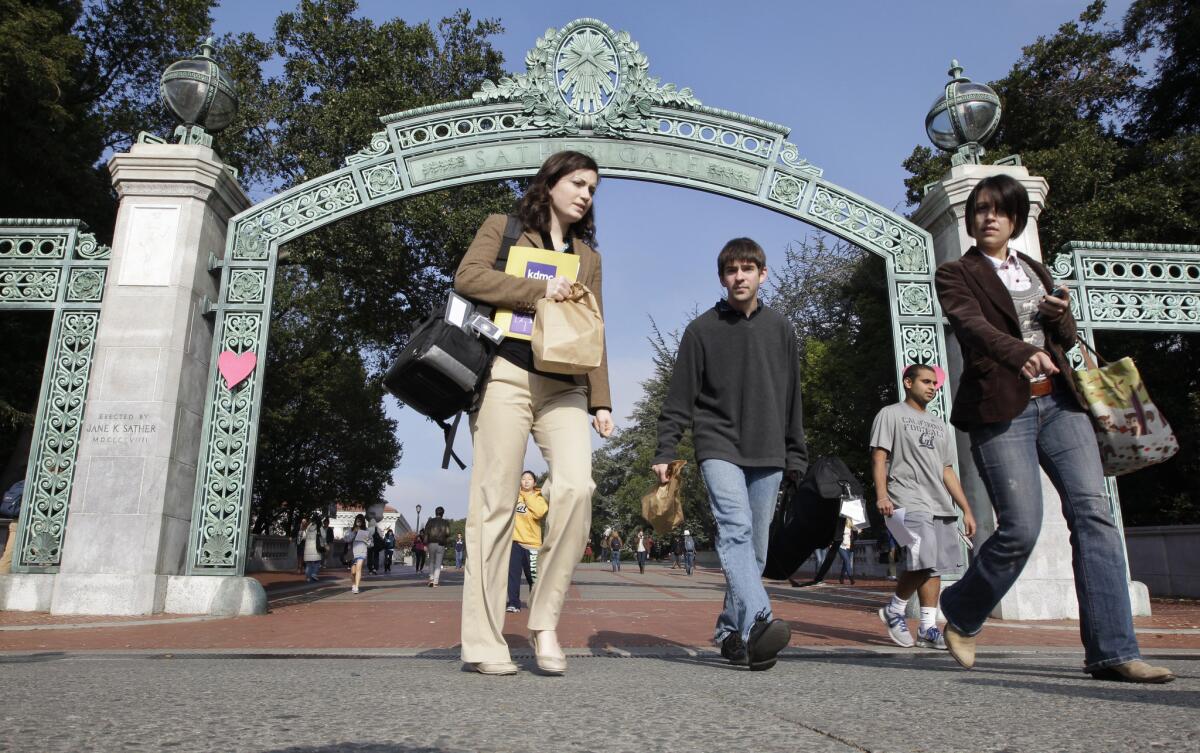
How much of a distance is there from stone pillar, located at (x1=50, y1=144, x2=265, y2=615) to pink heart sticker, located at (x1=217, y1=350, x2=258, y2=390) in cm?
25

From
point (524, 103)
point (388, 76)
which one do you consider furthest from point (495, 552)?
point (388, 76)

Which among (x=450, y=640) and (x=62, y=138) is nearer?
(x=450, y=640)

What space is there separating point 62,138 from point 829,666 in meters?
19.3

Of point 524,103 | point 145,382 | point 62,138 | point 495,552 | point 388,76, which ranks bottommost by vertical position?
point 495,552

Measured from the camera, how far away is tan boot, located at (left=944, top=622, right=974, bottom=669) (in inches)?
142

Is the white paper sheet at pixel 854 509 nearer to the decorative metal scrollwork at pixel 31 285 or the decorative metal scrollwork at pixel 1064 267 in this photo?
the decorative metal scrollwork at pixel 1064 267

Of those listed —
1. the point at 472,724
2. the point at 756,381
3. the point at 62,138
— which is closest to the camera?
the point at 472,724

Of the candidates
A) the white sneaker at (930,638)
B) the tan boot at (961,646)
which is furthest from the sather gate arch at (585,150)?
the tan boot at (961,646)

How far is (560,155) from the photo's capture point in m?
4.01

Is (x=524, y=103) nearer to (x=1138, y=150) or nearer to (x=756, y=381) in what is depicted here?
(x=756, y=381)

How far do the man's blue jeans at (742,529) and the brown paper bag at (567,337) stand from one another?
925 millimetres

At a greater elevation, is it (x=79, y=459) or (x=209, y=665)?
(x=79, y=459)

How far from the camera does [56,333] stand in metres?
9.02

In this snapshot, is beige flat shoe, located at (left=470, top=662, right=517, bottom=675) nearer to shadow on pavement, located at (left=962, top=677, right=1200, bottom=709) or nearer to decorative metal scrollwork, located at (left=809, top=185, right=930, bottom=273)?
shadow on pavement, located at (left=962, top=677, right=1200, bottom=709)
